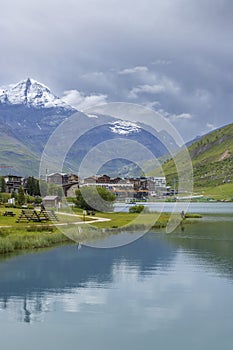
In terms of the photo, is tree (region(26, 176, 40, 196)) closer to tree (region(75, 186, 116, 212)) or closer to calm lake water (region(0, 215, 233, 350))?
tree (region(75, 186, 116, 212))

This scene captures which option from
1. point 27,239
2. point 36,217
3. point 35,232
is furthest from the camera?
point 36,217

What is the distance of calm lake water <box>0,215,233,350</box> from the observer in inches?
1099

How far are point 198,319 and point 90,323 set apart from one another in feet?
22.9

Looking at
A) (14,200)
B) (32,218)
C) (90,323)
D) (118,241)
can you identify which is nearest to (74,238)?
(118,241)

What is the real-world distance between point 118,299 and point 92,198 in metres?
80.0

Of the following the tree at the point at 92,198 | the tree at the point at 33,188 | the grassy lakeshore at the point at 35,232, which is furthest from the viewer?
the tree at the point at 33,188

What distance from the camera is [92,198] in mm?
116000

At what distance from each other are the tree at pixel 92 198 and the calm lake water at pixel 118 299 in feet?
153

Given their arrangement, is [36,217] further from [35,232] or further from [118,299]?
[118,299]

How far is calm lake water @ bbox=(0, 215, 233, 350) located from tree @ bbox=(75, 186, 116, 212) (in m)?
A: 46.6

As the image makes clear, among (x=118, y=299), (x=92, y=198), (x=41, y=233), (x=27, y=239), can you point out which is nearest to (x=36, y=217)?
(x=41, y=233)

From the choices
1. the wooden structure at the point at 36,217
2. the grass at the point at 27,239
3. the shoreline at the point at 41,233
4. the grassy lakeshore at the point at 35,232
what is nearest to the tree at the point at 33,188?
the grassy lakeshore at the point at 35,232

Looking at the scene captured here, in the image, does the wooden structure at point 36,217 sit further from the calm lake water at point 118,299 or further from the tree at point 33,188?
the tree at point 33,188

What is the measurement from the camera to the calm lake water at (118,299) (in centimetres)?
2792
